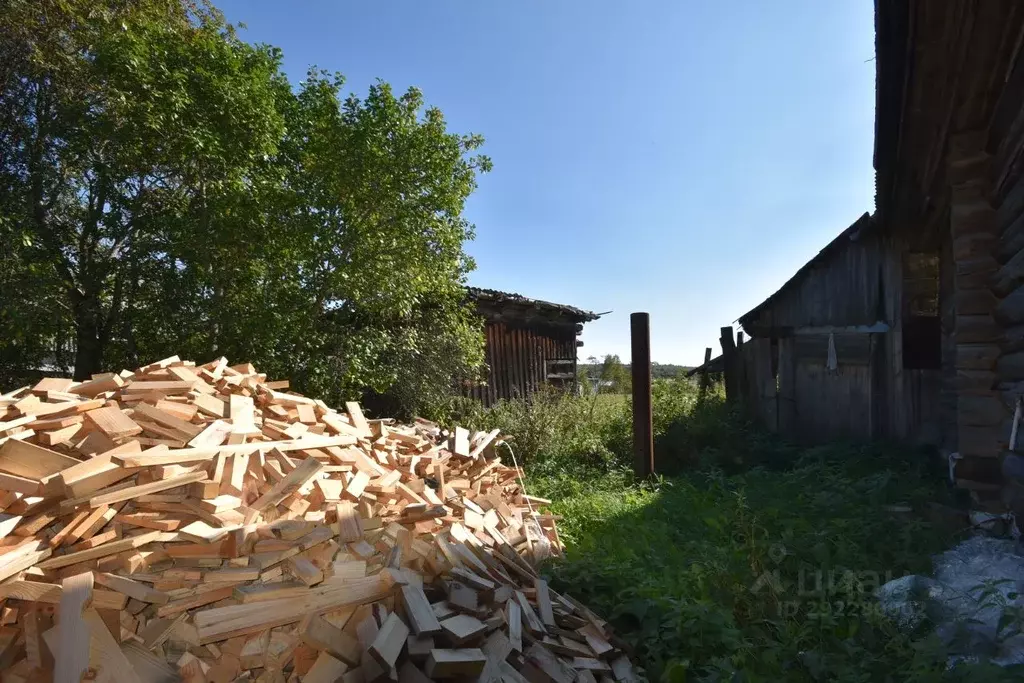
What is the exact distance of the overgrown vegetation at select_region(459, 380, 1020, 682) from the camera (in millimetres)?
2695

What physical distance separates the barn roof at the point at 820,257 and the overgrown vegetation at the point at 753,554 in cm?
215

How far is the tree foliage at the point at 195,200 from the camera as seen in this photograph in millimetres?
7773

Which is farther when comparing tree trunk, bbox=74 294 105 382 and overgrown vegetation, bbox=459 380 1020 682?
tree trunk, bbox=74 294 105 382

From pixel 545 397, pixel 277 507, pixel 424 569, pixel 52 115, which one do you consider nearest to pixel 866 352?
pixel 545 397

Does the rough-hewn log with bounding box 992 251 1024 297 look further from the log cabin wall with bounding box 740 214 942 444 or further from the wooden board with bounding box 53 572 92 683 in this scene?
the wooden board with bounding box 53 572 92 683

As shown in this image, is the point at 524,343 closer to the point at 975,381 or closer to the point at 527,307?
the point at 527,307

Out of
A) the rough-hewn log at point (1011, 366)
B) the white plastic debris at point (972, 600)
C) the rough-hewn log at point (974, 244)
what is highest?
the rough-hewn log at point (974, 244)

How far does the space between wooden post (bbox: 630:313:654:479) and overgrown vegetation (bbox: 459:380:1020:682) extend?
563mm

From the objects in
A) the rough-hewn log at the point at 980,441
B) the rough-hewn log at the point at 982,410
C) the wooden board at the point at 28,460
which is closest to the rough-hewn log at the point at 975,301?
the rough-hewn log at the point at 982,410

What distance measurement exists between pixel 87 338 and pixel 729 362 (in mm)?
10760

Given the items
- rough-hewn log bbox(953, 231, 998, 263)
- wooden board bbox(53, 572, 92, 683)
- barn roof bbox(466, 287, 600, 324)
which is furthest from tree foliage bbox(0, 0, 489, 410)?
rough-hewn log bbox(953, 231, 998, 263)

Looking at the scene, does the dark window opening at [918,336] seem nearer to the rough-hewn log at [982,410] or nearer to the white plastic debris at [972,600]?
the rough-hewn log at [982,410]

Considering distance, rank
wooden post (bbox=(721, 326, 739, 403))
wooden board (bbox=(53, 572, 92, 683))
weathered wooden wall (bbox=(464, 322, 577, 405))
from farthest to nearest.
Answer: weathered wooden wall (bbox=(464, 322, 577, 405)), wooden post (bbox=(721, 326, 739, 403)), wooden board (bbox=(53, 572, 92, 683))

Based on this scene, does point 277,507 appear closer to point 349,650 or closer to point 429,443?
point 349,650
